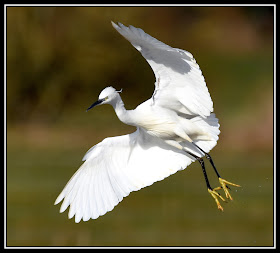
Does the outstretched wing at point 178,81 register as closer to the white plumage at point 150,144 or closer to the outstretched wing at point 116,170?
the white plumage at point 150,144

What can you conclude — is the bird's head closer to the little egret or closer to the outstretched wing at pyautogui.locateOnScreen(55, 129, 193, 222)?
the little egret

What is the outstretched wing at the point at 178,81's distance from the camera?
3.11 m

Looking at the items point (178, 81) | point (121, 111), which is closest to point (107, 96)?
point (121, 111)

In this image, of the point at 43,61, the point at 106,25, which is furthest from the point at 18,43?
the point at 106,25

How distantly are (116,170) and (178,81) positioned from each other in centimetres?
68

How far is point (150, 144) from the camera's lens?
3.63 metres

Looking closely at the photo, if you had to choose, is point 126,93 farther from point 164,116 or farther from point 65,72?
point 164,116

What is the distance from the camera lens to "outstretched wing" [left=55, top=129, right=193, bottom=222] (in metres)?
3.51

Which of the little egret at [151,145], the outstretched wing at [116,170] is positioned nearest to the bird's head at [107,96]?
the little egret at [151,145]

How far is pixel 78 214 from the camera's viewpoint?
3.49 meters

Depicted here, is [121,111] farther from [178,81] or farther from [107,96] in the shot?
[178,81]

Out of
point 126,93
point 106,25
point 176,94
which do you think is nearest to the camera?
point 176,94

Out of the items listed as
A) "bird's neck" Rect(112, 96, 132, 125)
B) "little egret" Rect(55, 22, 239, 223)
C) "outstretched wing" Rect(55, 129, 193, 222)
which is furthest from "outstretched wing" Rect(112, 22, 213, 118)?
"outstretched wing" Rect(55, 129, 193, 222)

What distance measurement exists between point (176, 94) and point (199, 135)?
34 cm
